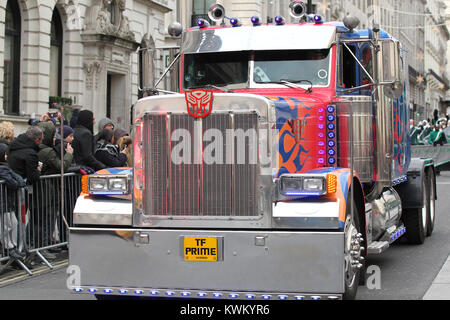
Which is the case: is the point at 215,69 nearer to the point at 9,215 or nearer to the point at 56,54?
the point at 9,215

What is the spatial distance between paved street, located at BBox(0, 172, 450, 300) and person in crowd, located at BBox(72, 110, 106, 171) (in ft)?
5.40

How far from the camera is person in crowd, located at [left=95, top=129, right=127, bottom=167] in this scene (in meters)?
12.3

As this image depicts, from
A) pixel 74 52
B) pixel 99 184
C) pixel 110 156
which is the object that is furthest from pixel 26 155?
pixel 74 52

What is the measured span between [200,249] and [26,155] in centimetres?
421

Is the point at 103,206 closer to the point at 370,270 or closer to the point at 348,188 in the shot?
the point at 348,188

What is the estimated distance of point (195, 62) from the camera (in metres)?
9.59

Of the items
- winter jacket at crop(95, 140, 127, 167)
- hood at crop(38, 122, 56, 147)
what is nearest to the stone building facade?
hood at crop(38, 122, 56, 147)

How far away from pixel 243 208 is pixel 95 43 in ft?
65.0

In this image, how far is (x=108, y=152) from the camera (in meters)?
12.3

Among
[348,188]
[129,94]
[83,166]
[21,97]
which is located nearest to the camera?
[348,188]

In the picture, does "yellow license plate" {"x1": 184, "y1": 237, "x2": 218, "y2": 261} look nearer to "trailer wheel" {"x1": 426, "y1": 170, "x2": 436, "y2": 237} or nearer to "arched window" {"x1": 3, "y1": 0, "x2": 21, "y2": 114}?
"trailer wheel" {"x1": 426, "y1": 170, "x2": 436, "y2": 237}

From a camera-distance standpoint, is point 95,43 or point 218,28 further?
point 95,43

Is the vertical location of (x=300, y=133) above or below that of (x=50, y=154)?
above

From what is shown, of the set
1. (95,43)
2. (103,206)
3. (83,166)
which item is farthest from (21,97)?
(103,206)
